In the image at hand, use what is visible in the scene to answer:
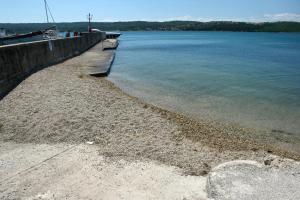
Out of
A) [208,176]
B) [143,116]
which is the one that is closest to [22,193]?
[208,176]

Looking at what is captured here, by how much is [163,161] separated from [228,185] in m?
1.80

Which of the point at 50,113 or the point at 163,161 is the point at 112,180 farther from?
the point at 50,113

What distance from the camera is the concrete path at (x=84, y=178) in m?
5.83

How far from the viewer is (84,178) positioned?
635cm

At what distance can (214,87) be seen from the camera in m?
18.1

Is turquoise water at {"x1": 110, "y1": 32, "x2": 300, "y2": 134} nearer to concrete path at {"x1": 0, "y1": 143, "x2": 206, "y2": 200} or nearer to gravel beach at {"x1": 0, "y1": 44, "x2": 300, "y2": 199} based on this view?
gravel beach at {"x1": 0, "y1": 44, "x2": 300, "y2": 199}

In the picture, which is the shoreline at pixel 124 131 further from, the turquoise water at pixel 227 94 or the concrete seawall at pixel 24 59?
the turquoise water at pixel 227 94

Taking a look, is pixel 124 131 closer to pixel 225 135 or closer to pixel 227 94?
pixel 225 135

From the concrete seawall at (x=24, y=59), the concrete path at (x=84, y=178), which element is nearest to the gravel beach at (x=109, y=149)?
the concrete path at (x=84, y=178)

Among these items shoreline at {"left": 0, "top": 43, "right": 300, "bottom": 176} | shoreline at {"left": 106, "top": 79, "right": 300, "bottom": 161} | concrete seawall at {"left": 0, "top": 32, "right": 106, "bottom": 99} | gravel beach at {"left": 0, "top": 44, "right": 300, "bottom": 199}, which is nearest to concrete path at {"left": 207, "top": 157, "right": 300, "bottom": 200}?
gravel beach at {"left": 0, "top": 44, "right": 300, "bottom": 199}

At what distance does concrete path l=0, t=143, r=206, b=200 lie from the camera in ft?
19.1

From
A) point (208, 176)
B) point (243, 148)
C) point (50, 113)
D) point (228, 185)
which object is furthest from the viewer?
point (50, 113)

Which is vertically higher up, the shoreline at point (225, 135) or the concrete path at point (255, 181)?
the concrete path at point (255, 181)

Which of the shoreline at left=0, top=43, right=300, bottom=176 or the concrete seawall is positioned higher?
the concrete seawall
